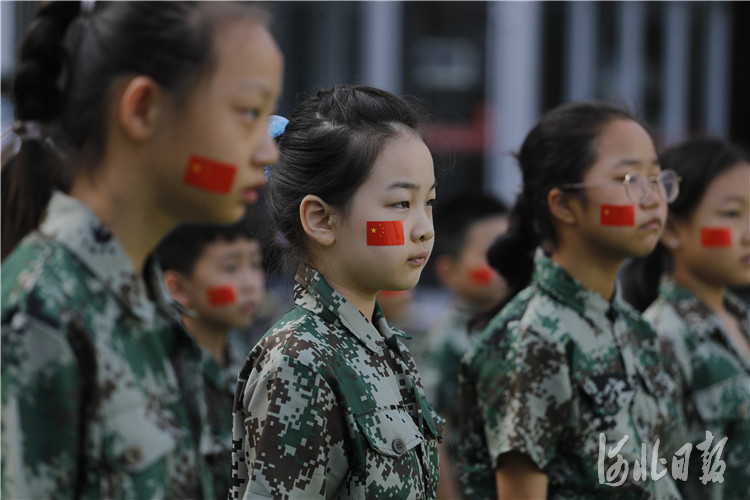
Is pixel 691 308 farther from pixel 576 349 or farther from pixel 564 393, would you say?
pixel 564 393

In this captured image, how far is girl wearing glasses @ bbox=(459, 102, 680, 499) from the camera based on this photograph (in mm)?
2805

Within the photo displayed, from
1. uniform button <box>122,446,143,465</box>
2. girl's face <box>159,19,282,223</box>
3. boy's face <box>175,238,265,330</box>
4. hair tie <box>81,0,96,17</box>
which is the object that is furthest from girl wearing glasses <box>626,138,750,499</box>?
hair tie <box>81,0,96,17</box>

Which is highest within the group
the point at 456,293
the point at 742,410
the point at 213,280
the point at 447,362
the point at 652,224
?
the point at 652,224

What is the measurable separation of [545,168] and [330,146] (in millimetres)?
1030

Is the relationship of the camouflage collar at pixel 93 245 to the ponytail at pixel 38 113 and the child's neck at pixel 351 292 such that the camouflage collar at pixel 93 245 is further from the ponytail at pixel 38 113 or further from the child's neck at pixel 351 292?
the child's neck at pixel 351 292

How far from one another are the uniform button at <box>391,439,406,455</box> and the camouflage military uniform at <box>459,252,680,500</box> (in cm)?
67

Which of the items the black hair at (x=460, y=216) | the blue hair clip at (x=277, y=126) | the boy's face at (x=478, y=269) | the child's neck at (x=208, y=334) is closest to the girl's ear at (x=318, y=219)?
the blue hair clip at (x=277, y=126)

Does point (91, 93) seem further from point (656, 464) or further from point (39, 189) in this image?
point (656, 464)

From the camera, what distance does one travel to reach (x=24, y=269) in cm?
174

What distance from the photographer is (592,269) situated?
3.08 m

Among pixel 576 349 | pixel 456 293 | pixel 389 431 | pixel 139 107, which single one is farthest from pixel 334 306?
pixel 456 293

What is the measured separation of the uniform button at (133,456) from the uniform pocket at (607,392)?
4.85 ft

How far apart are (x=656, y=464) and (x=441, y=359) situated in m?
2.36

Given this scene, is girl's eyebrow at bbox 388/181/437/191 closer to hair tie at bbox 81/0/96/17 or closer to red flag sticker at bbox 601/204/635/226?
hair tie at bbox 81/0/96/17
